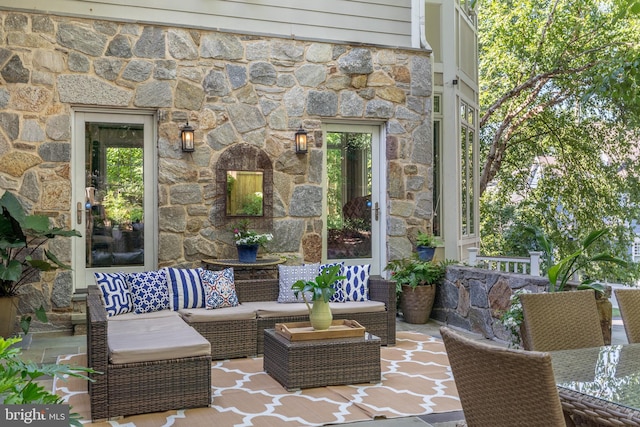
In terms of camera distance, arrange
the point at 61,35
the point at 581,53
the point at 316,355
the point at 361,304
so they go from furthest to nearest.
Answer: the point at 581,53, the point at 61,35, the point at 361,304, the point at 316,355

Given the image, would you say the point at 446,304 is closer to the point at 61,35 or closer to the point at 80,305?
the point at 80,305

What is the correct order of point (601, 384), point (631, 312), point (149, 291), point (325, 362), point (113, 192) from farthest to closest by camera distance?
point (113, 192) → point (149, 291) → point (325, 362) → point (631, 312) → point (601, 384)

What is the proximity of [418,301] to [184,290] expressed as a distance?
257cm

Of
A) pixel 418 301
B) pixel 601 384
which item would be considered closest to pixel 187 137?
pixel 418 301

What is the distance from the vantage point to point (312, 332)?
4430 millimetres

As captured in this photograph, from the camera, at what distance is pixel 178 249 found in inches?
254

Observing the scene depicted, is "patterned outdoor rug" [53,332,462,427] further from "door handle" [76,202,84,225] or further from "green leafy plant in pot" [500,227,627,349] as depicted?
"door handle" [76,202,84,225]

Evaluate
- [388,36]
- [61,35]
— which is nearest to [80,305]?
[61,35]

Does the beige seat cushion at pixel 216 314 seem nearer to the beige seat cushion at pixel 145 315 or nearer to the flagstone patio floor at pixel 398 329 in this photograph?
the beige seat cushion at pixel 145 315

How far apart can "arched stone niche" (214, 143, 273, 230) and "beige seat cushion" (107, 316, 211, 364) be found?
2207 millimetres

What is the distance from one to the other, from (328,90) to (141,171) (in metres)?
2.24

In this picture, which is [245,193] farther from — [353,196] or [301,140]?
[353,196]

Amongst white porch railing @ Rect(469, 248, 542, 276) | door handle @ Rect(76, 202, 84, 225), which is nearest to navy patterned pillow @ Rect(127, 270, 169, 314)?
door handle @ Rect(76, 202, 84, 225)

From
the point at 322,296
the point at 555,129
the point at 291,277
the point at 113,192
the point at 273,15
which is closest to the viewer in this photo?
the point at 322,296
